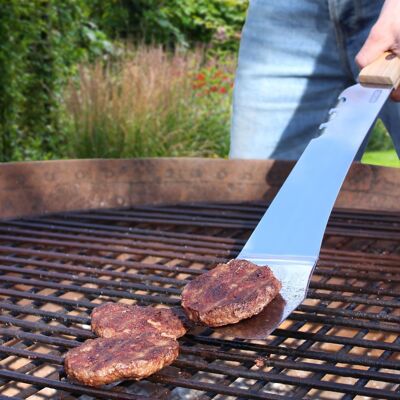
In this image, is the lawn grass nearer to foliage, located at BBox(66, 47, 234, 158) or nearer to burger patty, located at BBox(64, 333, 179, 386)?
foliage, located at BBox(66, 47, 234, 158)

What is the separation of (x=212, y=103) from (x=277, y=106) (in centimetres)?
423

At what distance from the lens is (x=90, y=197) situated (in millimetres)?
2539

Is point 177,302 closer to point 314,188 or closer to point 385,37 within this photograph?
point 314,188

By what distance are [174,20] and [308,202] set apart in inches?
358

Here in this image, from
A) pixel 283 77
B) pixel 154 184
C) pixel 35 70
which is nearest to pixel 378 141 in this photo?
pixel 35 70

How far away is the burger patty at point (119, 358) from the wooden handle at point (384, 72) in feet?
3.02

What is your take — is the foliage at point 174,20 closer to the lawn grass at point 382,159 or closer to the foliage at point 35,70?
the foliage at point 35,70

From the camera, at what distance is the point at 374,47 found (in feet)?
6.22

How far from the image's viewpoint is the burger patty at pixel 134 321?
1.40m

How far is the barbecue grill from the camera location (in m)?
1.36

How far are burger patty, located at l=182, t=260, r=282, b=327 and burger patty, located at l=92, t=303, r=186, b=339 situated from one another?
0.15ft

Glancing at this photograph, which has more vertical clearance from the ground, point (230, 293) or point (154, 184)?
point (230, 293)

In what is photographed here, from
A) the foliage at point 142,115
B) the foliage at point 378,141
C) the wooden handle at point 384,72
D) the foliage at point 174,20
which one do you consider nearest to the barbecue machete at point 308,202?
the wooden handle at point 384,72

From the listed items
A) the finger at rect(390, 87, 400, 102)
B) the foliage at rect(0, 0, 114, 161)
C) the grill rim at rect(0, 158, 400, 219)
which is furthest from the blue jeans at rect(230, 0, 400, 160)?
the foliage at rect(0, 0, 114, 161)
